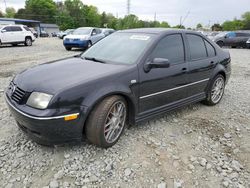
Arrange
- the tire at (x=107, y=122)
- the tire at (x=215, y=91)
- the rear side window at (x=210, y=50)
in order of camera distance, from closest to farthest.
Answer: the tire at (x=107, y=122) < the rear side window at (x=210, y=50) < the tire at (x=215, y=91)

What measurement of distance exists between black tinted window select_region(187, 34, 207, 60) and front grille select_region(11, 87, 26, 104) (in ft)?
9.18

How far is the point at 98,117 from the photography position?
2766 millimetres

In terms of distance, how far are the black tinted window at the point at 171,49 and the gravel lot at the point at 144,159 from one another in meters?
1.08

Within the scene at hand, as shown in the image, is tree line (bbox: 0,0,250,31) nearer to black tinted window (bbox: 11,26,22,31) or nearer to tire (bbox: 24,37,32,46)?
tire (bbox: 24,37,32,46)

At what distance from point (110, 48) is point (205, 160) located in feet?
7.11

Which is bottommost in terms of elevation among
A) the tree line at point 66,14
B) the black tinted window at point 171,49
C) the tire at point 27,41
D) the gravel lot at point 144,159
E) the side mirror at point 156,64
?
the gravel lot at point 144,159

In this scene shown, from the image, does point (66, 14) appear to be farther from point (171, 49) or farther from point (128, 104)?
point (128, 104)

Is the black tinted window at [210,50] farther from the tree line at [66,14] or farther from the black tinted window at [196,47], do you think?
the tree line at [66,14]

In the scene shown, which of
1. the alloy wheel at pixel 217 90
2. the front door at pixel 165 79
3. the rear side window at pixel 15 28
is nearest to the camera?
the front door at pixel 165 79

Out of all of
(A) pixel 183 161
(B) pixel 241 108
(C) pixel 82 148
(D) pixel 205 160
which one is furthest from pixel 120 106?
(B) pixel 241 108

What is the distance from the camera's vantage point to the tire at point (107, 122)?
2.77 m

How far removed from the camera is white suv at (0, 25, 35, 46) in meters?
15.7

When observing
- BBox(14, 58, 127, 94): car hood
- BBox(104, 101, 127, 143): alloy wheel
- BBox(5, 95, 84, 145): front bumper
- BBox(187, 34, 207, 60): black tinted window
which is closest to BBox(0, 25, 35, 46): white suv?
BBox(14, 58, 127, 94): car hood

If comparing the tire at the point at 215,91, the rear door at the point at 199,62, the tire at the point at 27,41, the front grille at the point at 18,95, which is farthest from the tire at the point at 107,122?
the tire at the point at 27,41
